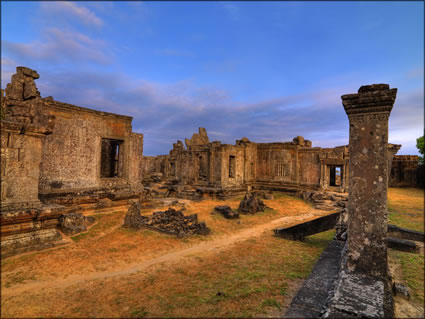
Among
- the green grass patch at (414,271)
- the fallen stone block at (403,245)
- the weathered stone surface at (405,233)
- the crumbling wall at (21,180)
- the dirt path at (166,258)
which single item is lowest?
the dirt path at (166,258)

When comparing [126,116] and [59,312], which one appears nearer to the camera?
[59,312]

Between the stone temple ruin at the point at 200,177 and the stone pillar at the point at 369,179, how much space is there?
15 millimetres

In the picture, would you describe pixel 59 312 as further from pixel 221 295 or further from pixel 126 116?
pixel 126 116

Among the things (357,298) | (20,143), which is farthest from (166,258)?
(20,143)

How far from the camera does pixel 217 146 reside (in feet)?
61.8

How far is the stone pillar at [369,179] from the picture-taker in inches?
152

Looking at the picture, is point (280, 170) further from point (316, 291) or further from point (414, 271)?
point (316, 291)

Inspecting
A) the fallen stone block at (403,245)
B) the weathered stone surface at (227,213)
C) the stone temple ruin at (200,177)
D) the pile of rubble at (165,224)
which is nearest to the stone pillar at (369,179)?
the stone temple ruin at (200,177)

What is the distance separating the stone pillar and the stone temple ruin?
0.05ft

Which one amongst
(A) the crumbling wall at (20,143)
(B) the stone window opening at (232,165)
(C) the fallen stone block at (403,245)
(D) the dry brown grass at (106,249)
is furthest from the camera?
(B) the stone window opening at (232,165)

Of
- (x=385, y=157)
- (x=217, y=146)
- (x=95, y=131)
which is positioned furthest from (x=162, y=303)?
(x=217, y=146)

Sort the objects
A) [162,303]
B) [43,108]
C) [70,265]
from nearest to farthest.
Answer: [162,303]
[70,265]
[43,108]

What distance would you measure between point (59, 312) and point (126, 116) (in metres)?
11.3

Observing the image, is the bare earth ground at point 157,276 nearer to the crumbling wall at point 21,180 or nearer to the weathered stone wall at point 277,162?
the crumbling wall at point 21,180
